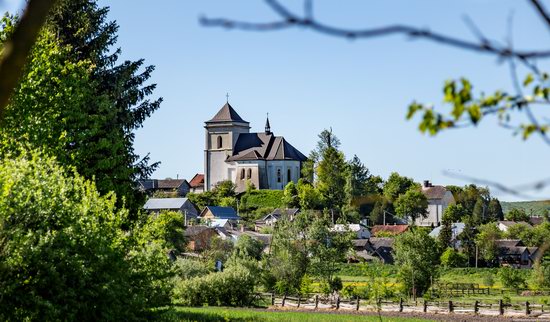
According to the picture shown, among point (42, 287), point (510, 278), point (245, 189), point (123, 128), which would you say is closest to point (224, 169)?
point (245, 189)

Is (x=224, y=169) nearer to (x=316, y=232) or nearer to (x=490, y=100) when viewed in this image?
(x=316, y=232)

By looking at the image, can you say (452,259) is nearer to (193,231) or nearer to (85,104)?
(193,231)

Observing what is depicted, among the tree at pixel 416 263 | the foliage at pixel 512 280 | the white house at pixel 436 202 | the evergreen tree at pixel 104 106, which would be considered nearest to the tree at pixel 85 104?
the evergreen tree at pixel 104 106

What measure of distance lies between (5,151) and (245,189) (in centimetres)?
10886

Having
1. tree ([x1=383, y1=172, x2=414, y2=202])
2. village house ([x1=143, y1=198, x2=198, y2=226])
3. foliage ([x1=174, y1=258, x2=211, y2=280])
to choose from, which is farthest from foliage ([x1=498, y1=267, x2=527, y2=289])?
tree ([x1=383, y1=172, x2=414, y2=202])

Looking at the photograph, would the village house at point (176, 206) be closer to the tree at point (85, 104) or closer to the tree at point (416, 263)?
the tree at point (416, 263)

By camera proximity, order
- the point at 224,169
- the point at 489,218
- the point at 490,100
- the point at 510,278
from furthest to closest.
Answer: the point at 224,169 < the point at 489,218 < the point at 510,278 < the point at 490,100

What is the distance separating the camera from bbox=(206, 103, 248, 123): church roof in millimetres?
154500

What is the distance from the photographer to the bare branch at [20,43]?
8.32 ft

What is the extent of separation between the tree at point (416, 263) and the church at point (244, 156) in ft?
278

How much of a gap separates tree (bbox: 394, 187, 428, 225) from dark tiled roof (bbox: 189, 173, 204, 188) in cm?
4929

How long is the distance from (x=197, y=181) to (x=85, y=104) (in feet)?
446

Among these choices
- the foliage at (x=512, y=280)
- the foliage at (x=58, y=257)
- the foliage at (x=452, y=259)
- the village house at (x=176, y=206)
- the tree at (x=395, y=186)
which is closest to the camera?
the foliage at (x=58, y=257)

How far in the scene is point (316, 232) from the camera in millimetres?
51562
